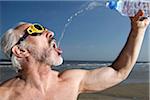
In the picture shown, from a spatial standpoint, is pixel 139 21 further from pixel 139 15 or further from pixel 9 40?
pixel 9 40

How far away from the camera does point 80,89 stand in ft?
9.59

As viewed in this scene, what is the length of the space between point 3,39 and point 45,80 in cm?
44

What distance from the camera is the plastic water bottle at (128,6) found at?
300cm

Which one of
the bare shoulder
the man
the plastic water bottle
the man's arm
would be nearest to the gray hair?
the man

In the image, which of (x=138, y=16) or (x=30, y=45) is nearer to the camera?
(x=138, y=16)

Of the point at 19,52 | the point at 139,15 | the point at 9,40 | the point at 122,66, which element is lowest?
the point at 122,66

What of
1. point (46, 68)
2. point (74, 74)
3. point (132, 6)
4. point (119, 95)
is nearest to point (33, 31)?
point (46, 68)

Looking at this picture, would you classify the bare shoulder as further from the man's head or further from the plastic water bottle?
the plastic water bottle

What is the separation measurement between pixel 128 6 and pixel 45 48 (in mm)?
1200

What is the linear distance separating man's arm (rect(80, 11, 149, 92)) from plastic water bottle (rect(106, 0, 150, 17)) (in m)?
0.19

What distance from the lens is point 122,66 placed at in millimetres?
2814

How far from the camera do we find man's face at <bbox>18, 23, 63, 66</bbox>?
2.74 meters

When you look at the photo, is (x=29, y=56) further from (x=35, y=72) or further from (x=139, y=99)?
(x=139, y=99)

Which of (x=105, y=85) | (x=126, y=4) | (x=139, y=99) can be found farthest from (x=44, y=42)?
(x=139, y=99)
